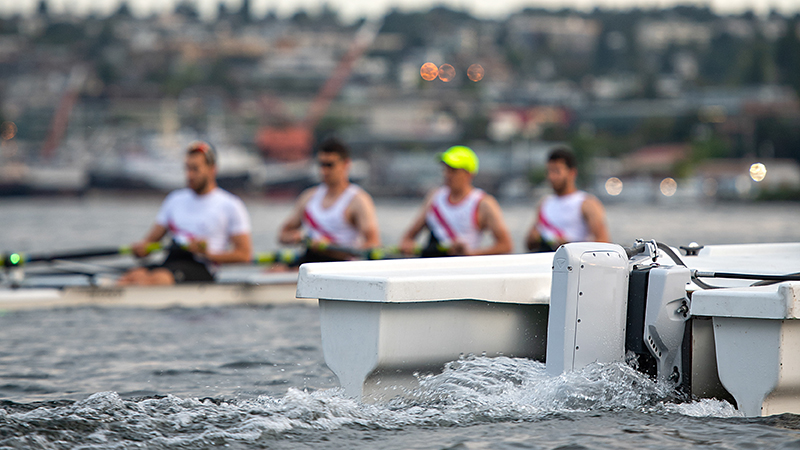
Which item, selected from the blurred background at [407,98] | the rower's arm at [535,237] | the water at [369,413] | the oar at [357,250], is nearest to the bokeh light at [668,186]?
the blurred background at [407,98]

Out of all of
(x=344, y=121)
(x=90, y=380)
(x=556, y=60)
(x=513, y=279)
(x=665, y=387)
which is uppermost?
(x=556, y=60)

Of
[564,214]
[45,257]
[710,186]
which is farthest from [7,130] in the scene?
[564,214]

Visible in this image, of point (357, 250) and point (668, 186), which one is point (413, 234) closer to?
point (357, 250)

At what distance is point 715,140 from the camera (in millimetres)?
99438

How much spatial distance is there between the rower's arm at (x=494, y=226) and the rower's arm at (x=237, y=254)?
1.91 m

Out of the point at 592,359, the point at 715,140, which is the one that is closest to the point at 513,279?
the point at 592,359

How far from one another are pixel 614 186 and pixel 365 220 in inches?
3365

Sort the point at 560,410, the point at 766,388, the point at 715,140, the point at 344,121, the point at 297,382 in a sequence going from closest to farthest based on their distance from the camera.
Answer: the point at 766,388 → the point at 560,410 → the point at 297,382 → the point at 715,140 → the point at 344,121

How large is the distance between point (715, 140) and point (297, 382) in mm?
100428

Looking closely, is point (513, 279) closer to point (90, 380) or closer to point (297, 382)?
point (297, 382)

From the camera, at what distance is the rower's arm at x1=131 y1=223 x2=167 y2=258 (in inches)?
316

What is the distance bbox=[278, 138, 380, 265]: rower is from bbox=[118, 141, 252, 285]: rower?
0.43 meters

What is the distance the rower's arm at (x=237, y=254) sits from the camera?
813 cm

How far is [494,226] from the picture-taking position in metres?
8.05
